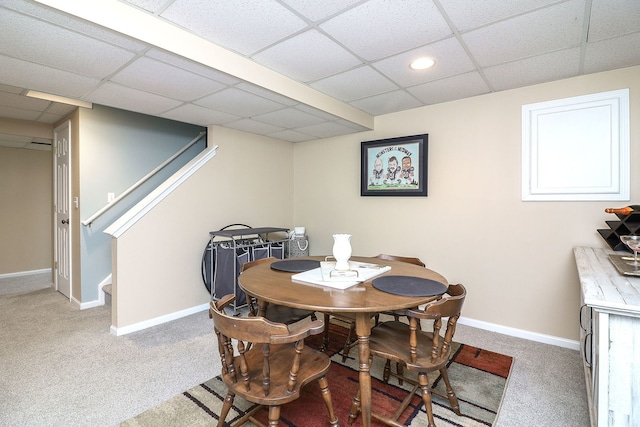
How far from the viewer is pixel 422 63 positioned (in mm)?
2299

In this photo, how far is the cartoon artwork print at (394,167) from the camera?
132 inches

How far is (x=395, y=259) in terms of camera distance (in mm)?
2670

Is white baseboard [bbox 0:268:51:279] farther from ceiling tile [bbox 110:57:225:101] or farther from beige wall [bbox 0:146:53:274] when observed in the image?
ceiling tile [bbox 110:57:225:101]

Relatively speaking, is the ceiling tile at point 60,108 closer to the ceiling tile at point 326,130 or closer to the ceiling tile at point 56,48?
the ceiling tile at point 56,48

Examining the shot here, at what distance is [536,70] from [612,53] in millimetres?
433

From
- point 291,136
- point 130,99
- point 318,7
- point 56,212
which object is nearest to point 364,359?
point 318,7

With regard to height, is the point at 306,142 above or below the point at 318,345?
above

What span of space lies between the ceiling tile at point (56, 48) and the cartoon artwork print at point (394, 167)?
8.39 feet

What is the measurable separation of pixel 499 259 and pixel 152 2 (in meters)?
3.28

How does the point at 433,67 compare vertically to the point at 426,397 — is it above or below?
above

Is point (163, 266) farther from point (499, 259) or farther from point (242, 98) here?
point (499, 259)

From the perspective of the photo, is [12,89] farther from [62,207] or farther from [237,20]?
[237,20]

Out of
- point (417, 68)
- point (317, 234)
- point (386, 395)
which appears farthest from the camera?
point (317, 234)

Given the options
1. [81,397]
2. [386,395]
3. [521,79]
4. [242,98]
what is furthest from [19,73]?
[521,79]
